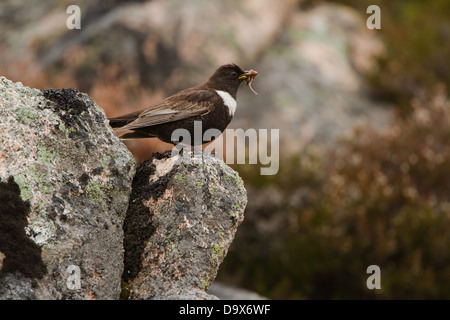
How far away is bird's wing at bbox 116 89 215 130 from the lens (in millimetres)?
3838

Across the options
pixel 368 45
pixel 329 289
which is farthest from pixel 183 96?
pixel 368 45

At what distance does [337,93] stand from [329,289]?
4.28 metres

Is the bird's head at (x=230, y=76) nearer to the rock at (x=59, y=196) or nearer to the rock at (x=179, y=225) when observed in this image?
the rock at (x=179, y=225)

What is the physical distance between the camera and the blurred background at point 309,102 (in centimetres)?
681

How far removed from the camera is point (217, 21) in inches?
386

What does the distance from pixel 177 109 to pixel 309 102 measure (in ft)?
19.0

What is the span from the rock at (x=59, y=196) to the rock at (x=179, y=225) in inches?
5.6

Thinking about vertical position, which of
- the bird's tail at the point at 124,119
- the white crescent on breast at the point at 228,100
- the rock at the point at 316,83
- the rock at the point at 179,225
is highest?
the rock at the point at 316,83

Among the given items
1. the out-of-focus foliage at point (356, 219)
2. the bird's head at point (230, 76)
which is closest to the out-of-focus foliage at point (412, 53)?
the out-of-focus foliage at point (356, 219)

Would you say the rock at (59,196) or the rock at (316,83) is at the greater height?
the rock at (316,83)

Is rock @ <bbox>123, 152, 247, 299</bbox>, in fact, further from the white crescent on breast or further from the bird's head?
the bird's head

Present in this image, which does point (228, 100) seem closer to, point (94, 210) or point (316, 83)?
point (94, 210)

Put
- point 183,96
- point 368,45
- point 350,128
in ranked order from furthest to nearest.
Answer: point 368,45
point 350,128
point 183,96
